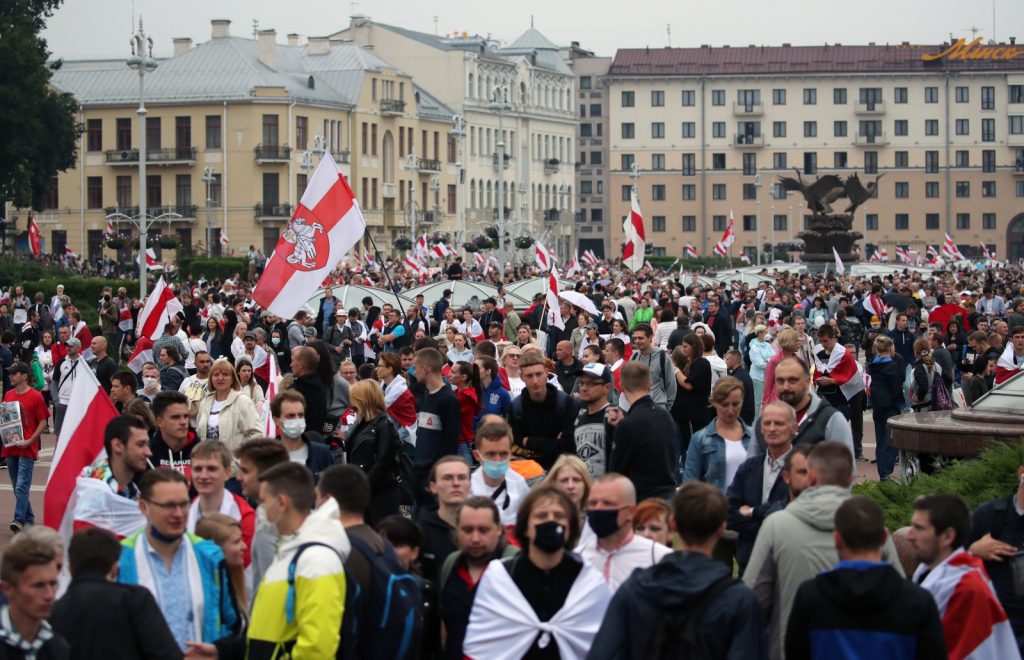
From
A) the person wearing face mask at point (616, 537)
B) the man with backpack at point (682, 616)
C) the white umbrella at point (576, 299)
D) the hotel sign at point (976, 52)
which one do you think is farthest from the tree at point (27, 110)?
the hotel sign at point (976, 52)

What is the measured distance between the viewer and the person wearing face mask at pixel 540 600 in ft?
21.4

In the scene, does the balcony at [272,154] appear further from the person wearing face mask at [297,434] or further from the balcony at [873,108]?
the person wearing face mask at [297,434]

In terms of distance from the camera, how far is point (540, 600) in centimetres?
657

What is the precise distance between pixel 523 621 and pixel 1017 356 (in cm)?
1276

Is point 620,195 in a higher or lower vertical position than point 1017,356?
higher

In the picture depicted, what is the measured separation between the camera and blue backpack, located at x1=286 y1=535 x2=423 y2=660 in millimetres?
6539

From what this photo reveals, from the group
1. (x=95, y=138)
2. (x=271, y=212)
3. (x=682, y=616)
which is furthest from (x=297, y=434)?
(x=95, y=138)

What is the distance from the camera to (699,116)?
383 feet

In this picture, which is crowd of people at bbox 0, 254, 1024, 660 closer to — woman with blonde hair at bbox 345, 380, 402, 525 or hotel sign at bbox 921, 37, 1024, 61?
woman with blonde hair at bbox 345, 380, 402, 525

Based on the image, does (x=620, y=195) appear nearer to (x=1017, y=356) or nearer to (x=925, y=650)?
(x=1017, y=356)

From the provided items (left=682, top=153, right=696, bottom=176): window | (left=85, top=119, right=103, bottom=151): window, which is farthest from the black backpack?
(left=682, top=153, right=696, bottom=176): window

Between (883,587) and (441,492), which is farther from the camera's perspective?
(441,492)

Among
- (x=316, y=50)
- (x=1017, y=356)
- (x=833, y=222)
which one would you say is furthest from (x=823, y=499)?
(x=316, y=50)

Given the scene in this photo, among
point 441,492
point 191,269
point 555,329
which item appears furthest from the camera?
point 191,269
